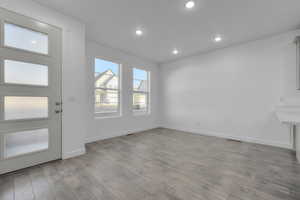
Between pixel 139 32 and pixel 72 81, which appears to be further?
pixel 139 32

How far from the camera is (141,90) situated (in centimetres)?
517

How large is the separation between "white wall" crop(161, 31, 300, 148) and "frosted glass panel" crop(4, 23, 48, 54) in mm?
4197

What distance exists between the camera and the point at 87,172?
2.03m

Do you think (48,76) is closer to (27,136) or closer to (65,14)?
(27,136)

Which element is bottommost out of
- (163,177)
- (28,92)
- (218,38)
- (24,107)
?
(163,177)

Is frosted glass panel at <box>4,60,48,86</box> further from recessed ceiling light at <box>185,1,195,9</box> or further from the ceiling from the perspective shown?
recessed ceiling light at <box>185,1,195,9</box>

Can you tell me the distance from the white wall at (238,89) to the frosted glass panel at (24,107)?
421 centimetres

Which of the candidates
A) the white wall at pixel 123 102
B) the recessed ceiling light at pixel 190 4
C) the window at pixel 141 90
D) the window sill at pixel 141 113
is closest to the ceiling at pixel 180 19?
the recessed ceiling light at pixel 190 4

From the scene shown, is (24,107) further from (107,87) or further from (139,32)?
(139,32)

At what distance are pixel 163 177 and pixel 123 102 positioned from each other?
2891mm

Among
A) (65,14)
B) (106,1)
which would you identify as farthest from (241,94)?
(65,14)

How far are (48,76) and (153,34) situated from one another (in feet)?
8.26

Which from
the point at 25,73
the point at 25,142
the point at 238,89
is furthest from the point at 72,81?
the point at 238,89

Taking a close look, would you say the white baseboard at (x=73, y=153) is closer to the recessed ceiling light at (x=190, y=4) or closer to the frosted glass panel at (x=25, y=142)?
the frosted glass panel at (x=25, y=142)
